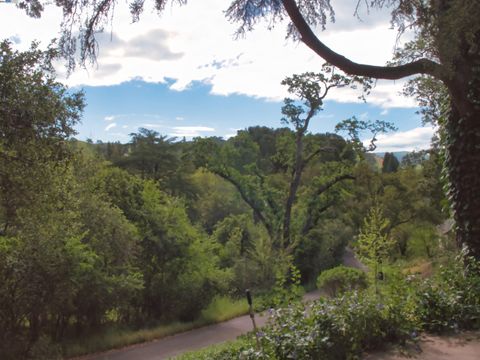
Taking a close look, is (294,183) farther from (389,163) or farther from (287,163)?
(389,163)

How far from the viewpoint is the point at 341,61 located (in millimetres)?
6273

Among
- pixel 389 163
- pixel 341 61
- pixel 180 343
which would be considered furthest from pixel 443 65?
pixel 389 163

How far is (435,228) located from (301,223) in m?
9.08

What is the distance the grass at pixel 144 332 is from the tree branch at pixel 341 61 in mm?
10950

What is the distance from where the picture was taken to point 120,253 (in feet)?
47.9

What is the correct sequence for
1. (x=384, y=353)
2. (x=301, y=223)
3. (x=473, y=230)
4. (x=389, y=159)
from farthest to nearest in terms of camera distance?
(x=389, y=159) → (x=301, y=223) → (x=473, y=230) → (x=384, y=353)

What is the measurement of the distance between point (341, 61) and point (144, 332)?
39.5ft

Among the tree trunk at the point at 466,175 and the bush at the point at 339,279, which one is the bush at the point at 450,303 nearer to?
the tree trunk at the point at 466,175

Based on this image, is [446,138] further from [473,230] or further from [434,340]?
[434,340]

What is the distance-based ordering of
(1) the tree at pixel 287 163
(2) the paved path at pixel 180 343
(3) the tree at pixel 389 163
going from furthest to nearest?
(3) the tree at pixel 389 163 < (1) the tree at pixel 287 163 < (2) the paved path at pixel 180 343

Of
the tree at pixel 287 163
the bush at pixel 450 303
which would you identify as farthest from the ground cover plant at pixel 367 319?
the tree at pixel 287 163

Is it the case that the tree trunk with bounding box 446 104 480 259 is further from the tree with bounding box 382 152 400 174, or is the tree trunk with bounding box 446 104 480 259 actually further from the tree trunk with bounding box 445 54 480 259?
the tree with bounding box 382 152 400 174

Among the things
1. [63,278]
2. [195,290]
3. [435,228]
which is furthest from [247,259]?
[435,228]

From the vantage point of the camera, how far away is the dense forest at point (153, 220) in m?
7.11
